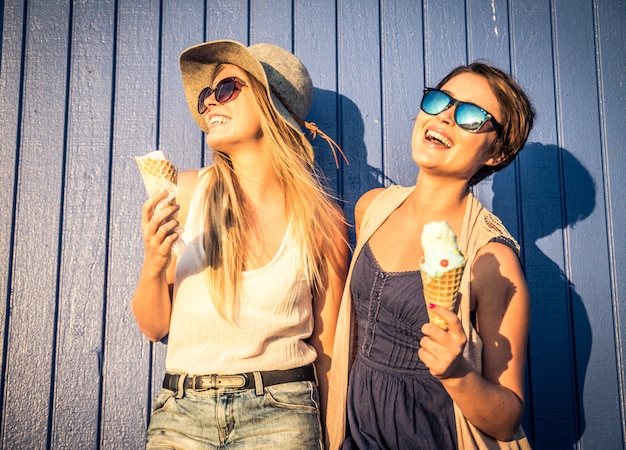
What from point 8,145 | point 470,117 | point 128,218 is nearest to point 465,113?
point 470,117

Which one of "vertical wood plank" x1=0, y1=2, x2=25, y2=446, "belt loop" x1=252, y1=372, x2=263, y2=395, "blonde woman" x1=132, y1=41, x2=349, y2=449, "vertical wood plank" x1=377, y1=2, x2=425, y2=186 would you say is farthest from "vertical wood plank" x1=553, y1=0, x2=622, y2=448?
"vertical wood plank" x1=0, y1=2, x2=25, y2=446

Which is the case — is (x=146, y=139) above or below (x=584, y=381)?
above

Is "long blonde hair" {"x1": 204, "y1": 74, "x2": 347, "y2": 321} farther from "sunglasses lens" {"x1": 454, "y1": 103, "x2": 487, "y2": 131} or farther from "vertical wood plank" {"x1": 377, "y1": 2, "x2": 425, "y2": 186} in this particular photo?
"sunglasses lens" {"x1": 454, "y1": 103, "x2": 487, "y2": 131}

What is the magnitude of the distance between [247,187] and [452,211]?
0.99 meters

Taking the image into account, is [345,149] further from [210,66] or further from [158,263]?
[158,263]

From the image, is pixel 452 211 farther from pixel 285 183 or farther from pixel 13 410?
pixel 13 410

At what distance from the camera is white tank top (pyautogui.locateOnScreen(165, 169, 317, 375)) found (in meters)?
2.12

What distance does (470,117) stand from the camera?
81.1 inches

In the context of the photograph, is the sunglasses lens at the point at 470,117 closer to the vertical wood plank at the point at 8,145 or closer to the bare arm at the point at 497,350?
the bare arm at the point at 497,350

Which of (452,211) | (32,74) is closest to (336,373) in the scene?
(452,211)

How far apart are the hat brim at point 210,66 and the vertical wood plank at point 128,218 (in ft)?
1.04

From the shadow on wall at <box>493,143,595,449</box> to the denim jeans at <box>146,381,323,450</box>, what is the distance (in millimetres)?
1366

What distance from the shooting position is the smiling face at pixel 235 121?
7.66 ft

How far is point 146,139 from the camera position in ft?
9.09
